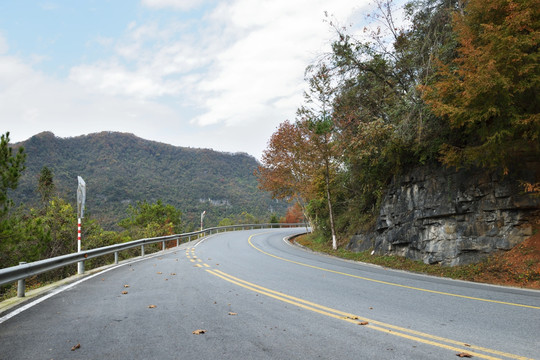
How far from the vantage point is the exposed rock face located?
10922 mm

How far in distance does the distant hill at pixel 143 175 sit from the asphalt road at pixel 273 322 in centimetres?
5078

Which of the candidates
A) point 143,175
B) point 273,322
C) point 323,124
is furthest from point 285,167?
point 143,175

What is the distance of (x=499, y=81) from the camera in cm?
883

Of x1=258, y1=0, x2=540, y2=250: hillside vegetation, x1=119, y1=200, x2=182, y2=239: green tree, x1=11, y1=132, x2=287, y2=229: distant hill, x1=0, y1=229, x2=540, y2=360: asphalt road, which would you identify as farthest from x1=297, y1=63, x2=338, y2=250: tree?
x1=11, y1=132, x2=287, y2=229: distant hill

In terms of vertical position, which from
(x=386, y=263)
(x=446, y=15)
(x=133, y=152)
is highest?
(x=133, y=152)

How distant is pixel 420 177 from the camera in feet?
47.4

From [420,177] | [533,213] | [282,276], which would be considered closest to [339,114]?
[420,177]

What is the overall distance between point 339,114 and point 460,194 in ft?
26.9

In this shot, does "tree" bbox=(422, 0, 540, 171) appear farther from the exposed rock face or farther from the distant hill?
the distant hill

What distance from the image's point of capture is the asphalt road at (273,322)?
3.93m

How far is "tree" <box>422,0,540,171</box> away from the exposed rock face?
1217 mm

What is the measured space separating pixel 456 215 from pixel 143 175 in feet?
305

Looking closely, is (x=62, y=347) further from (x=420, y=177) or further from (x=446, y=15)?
(x=446, y=15)

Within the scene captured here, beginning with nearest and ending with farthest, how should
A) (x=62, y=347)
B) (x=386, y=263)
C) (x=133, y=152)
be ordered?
(x=62, y=347) < (x=386, y=263) < (x=133, y=152)
